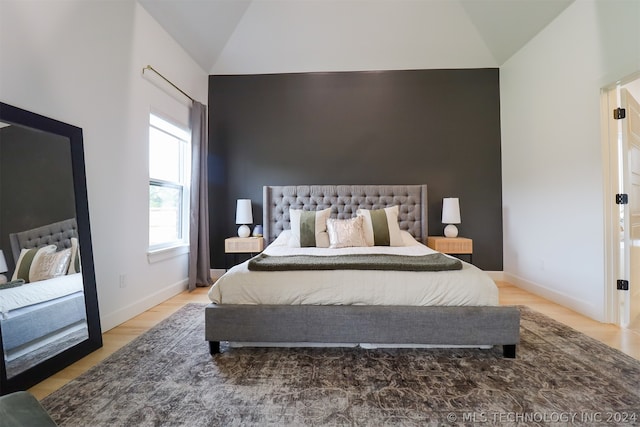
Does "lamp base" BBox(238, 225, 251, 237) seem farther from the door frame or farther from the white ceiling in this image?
the door frame

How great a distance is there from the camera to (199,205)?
3.94m

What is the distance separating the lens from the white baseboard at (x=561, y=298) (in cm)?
280

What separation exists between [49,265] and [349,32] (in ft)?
13.0

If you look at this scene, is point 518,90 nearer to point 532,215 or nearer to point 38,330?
point 532,215

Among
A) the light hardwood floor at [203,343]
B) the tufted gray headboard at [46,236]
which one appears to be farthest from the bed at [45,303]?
the light hardwood floor at [203,343]

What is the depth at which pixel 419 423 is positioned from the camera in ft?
4.72

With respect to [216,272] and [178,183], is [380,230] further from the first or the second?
[178,183]

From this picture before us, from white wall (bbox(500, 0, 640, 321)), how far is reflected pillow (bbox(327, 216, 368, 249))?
6.88 ft

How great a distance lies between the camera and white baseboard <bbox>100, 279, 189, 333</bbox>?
102 inches

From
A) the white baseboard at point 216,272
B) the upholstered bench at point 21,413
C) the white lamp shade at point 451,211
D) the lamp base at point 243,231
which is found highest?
the white lamp shade at point 451,211

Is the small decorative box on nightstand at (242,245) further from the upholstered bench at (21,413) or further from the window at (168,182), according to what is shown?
the upholstered bench at (21,413)

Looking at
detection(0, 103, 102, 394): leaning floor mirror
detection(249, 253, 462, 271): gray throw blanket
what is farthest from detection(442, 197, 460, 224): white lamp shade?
detection(0, 103, 102, 394): leaning floor mirror

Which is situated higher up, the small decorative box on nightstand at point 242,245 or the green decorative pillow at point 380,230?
the green decorative pillow at point 380,230

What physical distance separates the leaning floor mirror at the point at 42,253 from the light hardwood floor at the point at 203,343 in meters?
0.09
